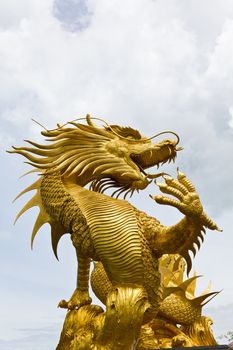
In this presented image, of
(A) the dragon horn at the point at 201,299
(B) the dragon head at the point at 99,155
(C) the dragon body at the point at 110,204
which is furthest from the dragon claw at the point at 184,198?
(A) the dragon horn at the point at 201,299

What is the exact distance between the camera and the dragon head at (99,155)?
19.4 ft

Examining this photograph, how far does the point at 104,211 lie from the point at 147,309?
3.37ft

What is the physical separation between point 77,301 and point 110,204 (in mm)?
1109

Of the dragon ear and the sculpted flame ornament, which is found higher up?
the dragon ear

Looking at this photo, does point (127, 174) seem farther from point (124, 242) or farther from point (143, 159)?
point (124, 242)

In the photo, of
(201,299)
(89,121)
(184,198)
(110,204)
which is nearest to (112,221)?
(110,204)

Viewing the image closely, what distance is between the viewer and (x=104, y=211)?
5430 millimetres

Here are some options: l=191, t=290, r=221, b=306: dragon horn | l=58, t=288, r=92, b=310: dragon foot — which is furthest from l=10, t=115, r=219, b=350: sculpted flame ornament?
l=191, t=290, r=221, b=306: dragon horn

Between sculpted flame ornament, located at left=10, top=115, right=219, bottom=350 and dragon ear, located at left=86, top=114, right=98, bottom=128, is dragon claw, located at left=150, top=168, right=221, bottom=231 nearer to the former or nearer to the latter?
sculpted flame ornament, located at left=10, top=115, right=219, bottom=350

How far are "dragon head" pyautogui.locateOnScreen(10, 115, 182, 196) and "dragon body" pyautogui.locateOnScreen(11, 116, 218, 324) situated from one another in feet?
0.04

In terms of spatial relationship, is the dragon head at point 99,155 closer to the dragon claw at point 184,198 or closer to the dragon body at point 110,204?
the dragon body at point 110,204

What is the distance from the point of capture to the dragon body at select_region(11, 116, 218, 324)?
17.0 feet

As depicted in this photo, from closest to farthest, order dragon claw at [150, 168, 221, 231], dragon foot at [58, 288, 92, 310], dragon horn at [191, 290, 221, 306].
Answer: dragon claw at [150, 168, 221, 231] → dragon foot at [58, 288, 92, 310] → dragon horn at [191, 290, 221, 306]

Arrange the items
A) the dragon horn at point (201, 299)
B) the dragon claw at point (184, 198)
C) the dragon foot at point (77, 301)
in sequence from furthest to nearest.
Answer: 1. the dragon horn at point (201, 299)
2. the dragon foot at point (77, 301)
3. the dragon claw at point (184, 198)
